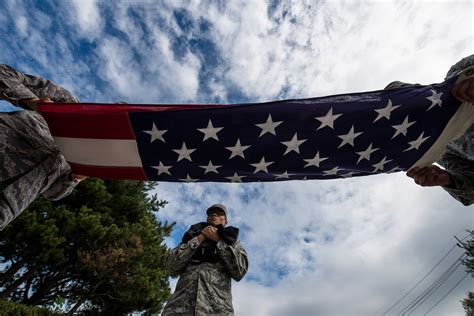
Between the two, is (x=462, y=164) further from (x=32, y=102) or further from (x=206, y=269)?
(x=32, y=102)

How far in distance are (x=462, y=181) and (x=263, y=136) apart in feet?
4.50

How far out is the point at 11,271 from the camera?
37.0 ft

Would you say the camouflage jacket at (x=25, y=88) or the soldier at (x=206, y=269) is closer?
the camouflage jacket at (x=25, y=88)

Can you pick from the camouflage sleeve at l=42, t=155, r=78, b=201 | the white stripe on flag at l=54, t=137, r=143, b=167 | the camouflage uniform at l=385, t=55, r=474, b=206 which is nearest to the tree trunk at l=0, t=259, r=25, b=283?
the camouflage sleeve at l=42, t=155, r=78, b=201

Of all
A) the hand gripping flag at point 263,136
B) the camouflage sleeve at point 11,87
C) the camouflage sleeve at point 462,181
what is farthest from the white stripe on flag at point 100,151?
the camouflage sleeve at point 462,181

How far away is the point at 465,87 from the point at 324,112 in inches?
36.7

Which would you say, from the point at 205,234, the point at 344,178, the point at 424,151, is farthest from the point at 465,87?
the point at 205,234

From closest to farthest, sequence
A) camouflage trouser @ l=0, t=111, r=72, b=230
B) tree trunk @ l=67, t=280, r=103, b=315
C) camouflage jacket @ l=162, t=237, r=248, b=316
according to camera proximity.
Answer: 1. camouflage trouser @ l=0, t=111, r=72, b=230
2. camouflage jacket @ l=162, t=237, r=248, b=316
3. tree trunk @ l=67, t=280, r=103, b=315

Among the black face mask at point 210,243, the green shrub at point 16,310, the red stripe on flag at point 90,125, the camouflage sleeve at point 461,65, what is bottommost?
the black face mask at point 210,243

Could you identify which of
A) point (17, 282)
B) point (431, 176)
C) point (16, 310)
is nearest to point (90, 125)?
point (431, 176)

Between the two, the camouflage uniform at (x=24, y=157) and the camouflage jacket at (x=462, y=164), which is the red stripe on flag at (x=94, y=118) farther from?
the camouflage jacket at (x=462, y=164)

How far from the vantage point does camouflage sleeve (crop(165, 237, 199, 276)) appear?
2.84 metres

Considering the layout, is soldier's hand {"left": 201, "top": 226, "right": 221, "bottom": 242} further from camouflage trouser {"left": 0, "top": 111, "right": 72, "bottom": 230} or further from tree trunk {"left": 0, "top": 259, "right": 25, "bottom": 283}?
tree trunk {"left": 0, "top": 259, "right": 25, "bottom": 283}

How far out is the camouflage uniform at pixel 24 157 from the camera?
7.54 feet
